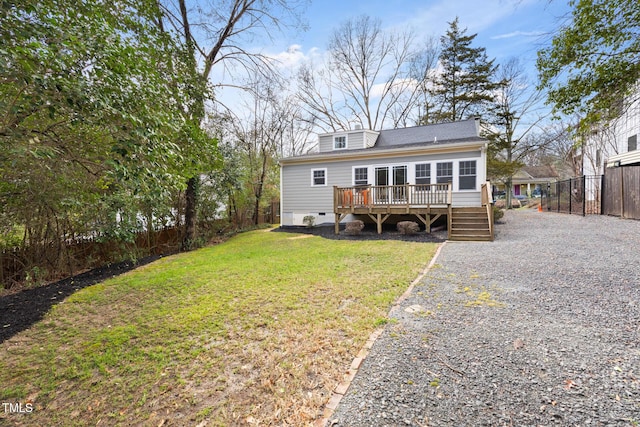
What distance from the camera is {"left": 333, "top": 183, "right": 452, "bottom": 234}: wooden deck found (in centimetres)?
1059

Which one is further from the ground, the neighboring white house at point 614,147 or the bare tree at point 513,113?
the bare tree at point 513,113

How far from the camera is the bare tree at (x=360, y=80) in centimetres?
2323

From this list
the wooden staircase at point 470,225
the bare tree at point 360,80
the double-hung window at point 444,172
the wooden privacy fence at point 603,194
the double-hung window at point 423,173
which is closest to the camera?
the wooden staircase at point 470,225

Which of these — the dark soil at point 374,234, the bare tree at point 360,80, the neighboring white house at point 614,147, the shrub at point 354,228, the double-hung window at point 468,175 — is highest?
the bare tree at point 360,80

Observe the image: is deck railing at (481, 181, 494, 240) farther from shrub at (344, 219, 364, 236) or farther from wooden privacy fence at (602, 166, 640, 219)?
wooden privacy fence at (602, 166, 640, 219)

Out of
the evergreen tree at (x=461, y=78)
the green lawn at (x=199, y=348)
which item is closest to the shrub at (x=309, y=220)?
the green lawn at (x=199, y=348)

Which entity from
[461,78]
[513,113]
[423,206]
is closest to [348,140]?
[423,206]

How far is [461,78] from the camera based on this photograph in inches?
865

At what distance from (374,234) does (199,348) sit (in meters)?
8.57

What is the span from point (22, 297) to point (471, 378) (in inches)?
291

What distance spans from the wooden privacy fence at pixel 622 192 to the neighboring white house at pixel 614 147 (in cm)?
167

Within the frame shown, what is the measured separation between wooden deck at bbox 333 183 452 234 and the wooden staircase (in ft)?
1.71

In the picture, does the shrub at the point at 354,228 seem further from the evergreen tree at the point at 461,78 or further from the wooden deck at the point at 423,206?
the evergreen tree at the point at 461,78

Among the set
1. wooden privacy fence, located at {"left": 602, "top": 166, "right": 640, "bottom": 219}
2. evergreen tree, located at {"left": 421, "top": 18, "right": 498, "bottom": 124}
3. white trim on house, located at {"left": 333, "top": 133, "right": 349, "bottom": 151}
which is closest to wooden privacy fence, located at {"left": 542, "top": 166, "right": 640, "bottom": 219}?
wooden privacy fence, located at {"left": 602, "top": 166, "right": 640, "bottom": 219}
